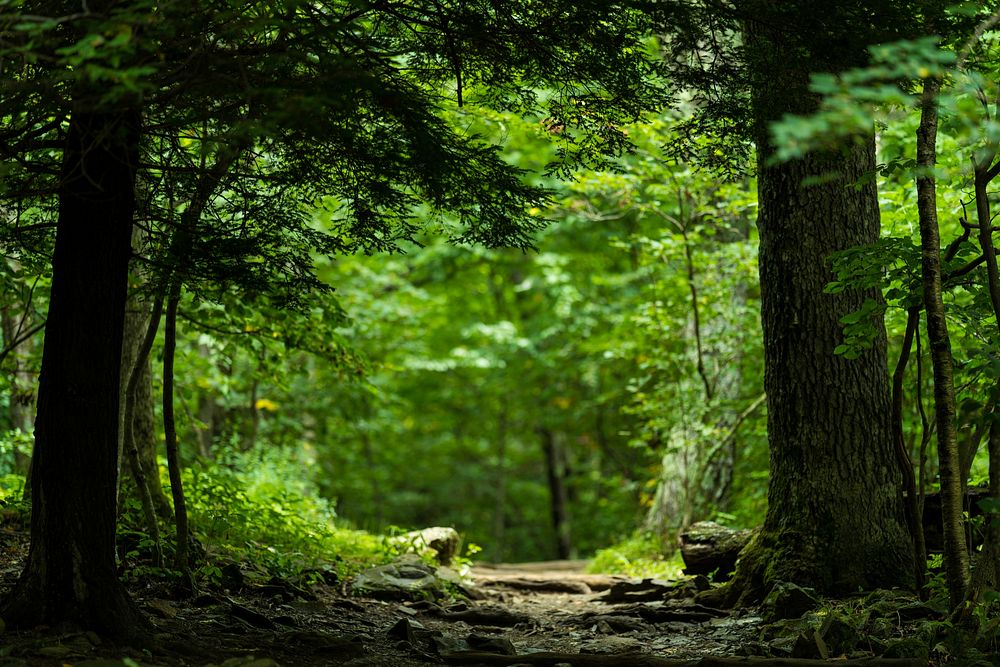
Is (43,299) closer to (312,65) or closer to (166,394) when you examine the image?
(166,394)

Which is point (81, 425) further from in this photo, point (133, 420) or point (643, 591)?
point (643, 591)

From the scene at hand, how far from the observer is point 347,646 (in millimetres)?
5535

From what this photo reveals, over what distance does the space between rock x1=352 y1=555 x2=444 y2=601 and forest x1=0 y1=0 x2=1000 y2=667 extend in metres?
0.05

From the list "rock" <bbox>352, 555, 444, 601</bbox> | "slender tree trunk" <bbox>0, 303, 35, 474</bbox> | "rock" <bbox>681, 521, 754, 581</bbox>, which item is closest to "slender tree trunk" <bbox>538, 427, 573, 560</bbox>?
"rock" <bbox>352, 555, 444, 601</bbox>

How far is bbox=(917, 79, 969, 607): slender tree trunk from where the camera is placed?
5.23 m

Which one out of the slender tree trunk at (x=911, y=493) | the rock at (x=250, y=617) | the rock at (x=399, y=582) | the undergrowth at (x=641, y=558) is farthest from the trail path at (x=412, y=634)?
the undergrowth at (x=641, y=558)

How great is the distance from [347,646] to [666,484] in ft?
24.4

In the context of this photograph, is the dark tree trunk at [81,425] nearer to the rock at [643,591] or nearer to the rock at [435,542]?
the rock at [643,591]

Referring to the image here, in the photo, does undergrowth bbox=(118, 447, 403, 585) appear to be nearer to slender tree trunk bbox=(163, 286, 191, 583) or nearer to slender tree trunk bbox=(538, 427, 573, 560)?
slender tree trunk bbox=(163, 286, 191, 583)

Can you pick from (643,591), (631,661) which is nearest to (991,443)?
(631,661)

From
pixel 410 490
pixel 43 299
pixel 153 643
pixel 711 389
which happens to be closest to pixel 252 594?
pixel 153 643

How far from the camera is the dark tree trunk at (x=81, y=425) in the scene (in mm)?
4762

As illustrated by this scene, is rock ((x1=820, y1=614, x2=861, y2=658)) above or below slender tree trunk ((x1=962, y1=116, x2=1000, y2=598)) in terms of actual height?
below

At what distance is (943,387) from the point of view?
5.27 metres
